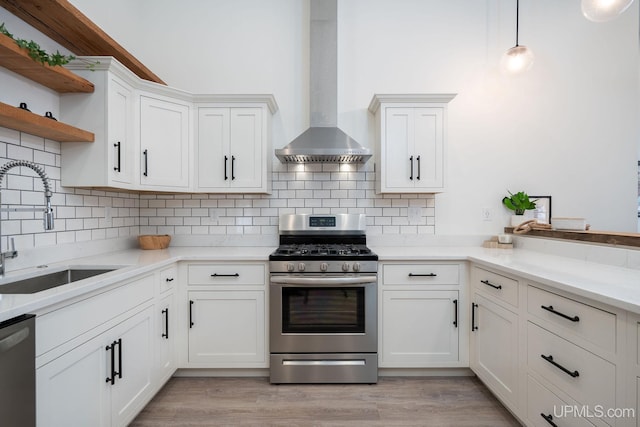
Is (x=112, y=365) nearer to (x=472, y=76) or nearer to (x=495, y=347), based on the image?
(x=495, y=347)

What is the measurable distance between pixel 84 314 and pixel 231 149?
162 centimetres

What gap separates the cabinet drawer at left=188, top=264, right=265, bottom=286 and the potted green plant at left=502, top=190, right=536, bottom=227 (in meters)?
2.35

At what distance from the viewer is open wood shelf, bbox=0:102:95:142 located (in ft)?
4.81

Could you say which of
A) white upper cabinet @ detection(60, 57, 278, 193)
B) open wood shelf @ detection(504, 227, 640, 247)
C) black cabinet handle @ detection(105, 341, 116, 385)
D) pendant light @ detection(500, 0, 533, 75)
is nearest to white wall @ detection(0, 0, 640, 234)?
pendant light @ detection(500, 0, 533, 75)

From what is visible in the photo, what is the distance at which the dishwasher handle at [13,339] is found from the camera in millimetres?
980

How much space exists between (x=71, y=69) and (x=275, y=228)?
1884mm

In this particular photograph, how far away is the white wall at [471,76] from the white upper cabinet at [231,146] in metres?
0.42

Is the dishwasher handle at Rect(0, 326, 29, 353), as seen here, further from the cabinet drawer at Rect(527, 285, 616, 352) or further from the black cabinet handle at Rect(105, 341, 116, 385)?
the cabinet drawer at Rect(527, 285, 616, 352)

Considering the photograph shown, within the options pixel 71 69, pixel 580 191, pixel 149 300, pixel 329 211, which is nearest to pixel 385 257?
pixel 329 211

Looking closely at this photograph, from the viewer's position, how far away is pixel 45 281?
1.76 m

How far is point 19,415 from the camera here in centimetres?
103

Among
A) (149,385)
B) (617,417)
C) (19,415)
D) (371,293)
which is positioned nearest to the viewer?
(19,415)

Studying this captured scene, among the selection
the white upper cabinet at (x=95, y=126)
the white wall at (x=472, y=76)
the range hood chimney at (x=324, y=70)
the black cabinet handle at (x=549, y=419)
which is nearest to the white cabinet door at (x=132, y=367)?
the white upper cabinet at (x=95, y=126)

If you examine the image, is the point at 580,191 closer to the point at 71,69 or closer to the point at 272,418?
the point at 272,418
